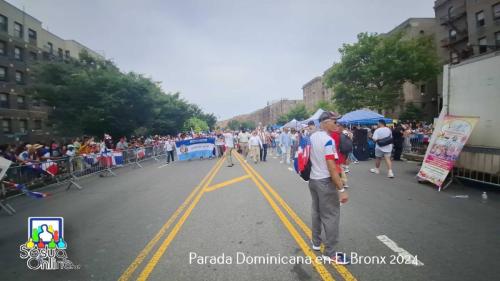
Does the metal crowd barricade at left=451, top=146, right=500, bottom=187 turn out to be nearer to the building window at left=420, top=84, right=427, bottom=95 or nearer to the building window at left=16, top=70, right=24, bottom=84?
the building window at left=420, top=84, right=427, bottom=95

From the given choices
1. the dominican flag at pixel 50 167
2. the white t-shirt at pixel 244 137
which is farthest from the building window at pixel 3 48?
the white t-shirt at pixel 244 137

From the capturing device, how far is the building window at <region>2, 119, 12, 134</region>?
29352 millimetres

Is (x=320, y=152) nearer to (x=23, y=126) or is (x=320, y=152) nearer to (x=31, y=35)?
(x=23, y=126)

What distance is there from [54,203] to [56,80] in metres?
20.4

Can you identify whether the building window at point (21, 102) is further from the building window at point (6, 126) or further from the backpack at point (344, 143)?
the backpack at point (344, 143)

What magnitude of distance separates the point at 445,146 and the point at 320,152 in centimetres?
614

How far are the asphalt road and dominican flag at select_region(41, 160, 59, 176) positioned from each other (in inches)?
113

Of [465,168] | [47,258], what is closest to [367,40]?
[465,168]

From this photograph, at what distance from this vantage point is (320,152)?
3.69 m

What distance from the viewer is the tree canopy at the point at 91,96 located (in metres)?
22.3

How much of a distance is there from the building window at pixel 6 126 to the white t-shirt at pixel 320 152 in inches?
1449

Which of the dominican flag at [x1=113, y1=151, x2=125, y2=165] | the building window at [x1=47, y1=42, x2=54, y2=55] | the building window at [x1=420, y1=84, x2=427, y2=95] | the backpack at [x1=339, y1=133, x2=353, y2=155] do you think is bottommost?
the dominican flag at [x1=113, y1=151, x2=125, y2=165]

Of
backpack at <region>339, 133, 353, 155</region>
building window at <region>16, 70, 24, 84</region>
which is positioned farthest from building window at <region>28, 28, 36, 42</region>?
backpack at <region>339, 133, 353, 155</region>

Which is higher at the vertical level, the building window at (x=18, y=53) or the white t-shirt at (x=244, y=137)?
the building window at (x=18, y=53)
